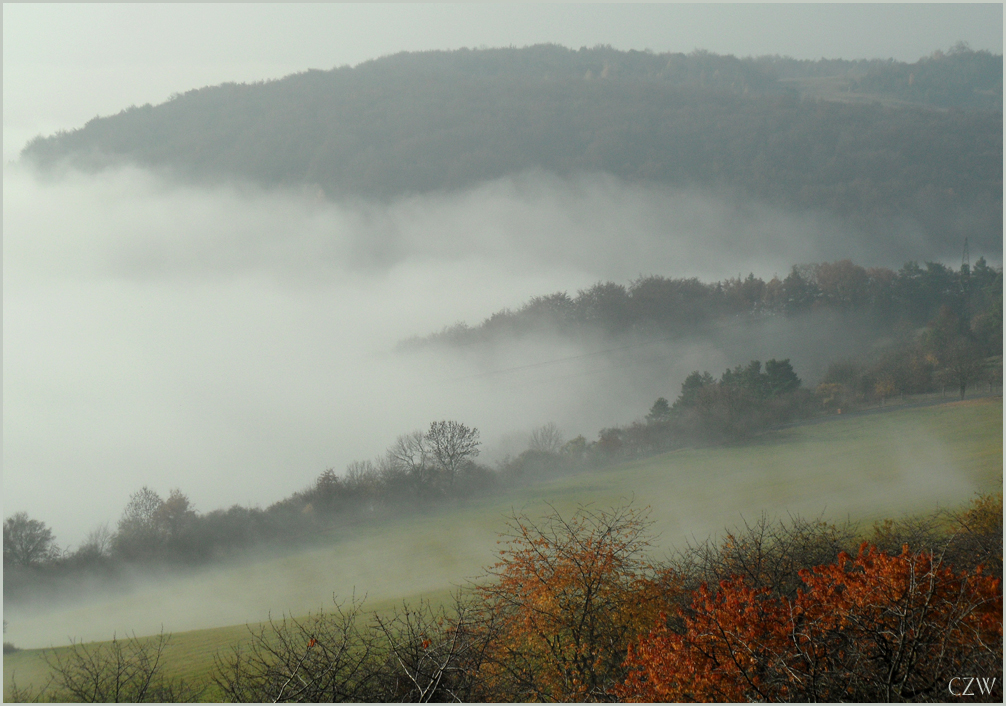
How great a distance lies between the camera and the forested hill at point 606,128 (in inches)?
3137

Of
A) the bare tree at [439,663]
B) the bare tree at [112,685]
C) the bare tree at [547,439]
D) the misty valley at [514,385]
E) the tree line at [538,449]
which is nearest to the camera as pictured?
the bare tree at [439,663]

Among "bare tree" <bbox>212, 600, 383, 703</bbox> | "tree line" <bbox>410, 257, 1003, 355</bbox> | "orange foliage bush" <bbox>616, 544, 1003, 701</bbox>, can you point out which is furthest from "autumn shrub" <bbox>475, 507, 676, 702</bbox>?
"tree line" <bbox>410, 257, 1003, 355</bbox>

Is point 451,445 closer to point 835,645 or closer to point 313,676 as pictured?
point 313,676

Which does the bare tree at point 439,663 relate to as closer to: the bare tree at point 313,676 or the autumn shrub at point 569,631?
the autumn shrub at point 569,631

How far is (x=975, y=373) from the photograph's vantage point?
133 ft

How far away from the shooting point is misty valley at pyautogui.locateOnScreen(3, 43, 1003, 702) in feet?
44.6

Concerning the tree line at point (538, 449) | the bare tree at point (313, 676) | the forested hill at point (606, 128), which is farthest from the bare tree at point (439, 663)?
the forested hill at point (606, 128)

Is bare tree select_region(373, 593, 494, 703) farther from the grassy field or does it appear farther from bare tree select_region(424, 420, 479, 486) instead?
bare tree select_region(424, 420, 479, 486)

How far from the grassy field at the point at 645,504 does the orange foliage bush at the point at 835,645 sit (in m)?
15.0

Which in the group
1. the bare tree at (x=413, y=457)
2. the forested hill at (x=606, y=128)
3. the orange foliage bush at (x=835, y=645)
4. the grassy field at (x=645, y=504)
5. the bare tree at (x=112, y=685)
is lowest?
the grassy field at (x=645, y=504)

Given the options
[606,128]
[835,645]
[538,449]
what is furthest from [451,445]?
[606,128]

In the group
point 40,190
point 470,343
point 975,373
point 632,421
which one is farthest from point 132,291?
point 975,373

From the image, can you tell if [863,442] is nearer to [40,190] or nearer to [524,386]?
[524,386]

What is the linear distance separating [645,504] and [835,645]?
874 inches
